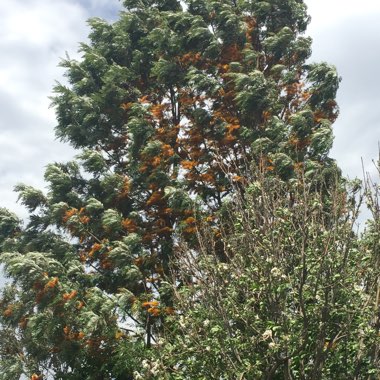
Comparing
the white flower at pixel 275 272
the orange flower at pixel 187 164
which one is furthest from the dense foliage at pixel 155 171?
the white flower at pixel 275 272

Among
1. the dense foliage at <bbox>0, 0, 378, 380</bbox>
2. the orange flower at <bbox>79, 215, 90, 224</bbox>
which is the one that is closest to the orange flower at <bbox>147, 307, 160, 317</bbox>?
the dense foliage at <bbox>0, 0, 378, 380</bbox>

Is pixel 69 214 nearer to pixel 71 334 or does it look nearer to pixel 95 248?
pixel 95 248

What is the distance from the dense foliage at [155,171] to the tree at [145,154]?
0.05 metres

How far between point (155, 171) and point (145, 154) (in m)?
0.77

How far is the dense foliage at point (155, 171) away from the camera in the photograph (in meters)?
15.7

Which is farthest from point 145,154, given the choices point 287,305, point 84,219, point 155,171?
point 287,305

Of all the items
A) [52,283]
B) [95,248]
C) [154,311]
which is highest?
[95,248]

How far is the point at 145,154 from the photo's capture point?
18078mm

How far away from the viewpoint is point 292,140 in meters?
17.2

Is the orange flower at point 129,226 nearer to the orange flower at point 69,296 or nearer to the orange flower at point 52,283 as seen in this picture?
the orange flower at point 69,296

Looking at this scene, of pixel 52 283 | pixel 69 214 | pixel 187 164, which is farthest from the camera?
pixel 69 214

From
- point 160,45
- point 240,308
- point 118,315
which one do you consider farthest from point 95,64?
point 240,308

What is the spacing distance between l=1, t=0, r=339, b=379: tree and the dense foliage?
50mm

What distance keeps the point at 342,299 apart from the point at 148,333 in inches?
335
